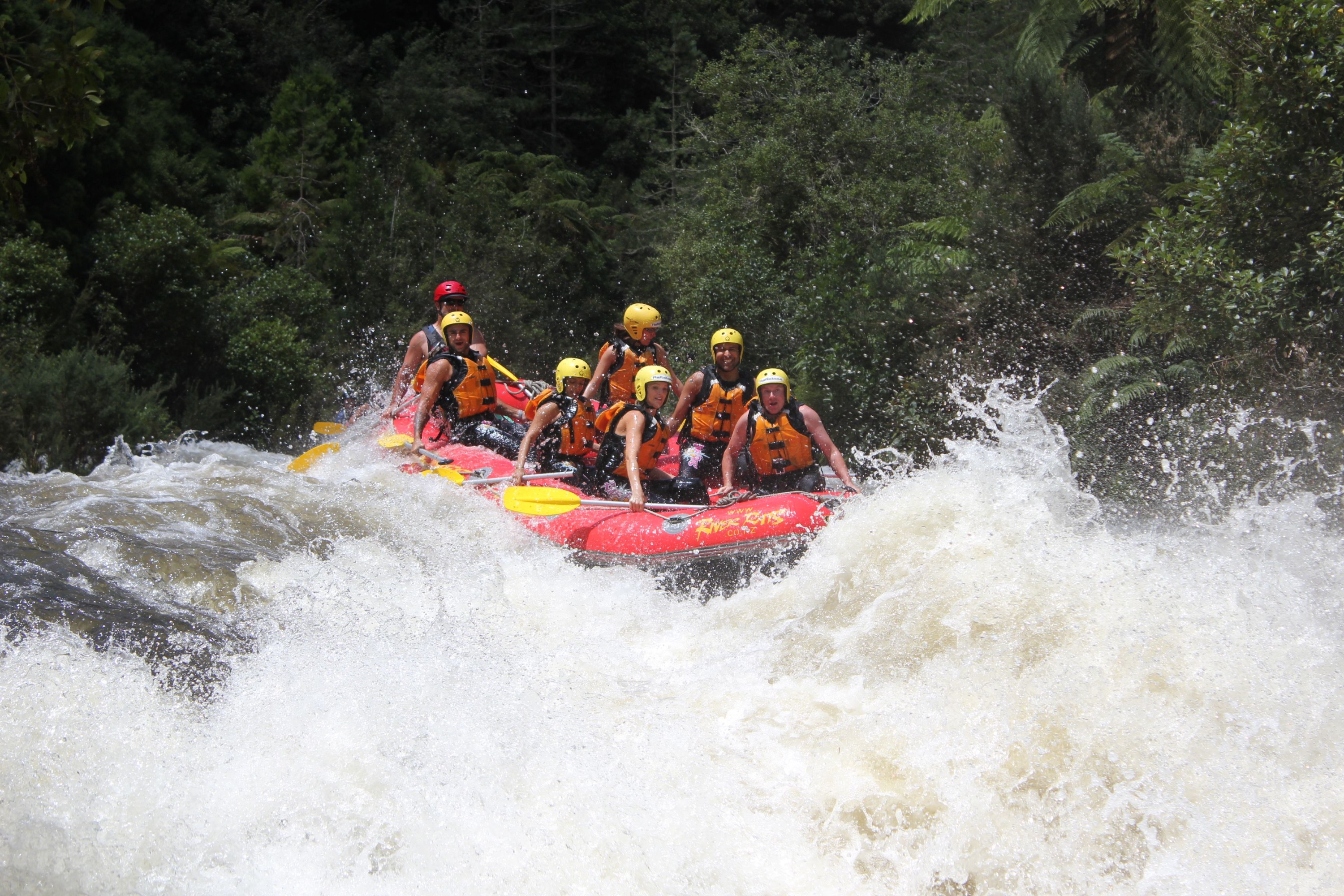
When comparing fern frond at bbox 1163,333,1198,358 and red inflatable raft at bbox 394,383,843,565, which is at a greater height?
fern frond at bbox 1163,333,1198,358

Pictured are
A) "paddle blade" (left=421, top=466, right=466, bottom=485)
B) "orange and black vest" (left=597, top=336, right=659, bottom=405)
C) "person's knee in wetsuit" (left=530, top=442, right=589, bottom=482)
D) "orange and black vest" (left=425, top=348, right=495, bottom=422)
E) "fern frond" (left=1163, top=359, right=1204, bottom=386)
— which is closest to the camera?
"person's knee in wetsuit" (left=530, top=442, right=589, bottom=482)

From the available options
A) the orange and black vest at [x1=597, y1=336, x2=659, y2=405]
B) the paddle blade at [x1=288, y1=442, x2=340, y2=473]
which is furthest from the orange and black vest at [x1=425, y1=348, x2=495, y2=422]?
the paddle blade at [x1=288, y1=442, x2=340, y2=473]

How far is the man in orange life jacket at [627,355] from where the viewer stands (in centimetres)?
852

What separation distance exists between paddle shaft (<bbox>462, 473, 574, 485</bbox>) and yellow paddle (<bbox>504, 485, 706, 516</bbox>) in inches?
12.7

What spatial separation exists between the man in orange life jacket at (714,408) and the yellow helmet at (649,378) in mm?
260

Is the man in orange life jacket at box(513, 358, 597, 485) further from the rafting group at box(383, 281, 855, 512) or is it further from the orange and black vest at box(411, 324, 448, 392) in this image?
the orange and black vest at box(411, 324, 448, 392)

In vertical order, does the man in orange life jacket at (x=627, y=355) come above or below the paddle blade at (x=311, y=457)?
above

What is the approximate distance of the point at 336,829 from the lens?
3695mm

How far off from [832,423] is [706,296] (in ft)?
10.5

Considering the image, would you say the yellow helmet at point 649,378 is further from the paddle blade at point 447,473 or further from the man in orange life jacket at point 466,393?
the man in orange life jacket at point 466,393

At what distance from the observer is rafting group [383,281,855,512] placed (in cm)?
674

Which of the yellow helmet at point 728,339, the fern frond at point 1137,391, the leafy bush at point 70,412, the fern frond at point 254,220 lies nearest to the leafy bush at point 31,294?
the leafy bush at point 70,412

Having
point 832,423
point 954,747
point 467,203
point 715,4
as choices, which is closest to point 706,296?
point 832,423

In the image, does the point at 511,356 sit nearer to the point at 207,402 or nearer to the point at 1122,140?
the point at 207,402
